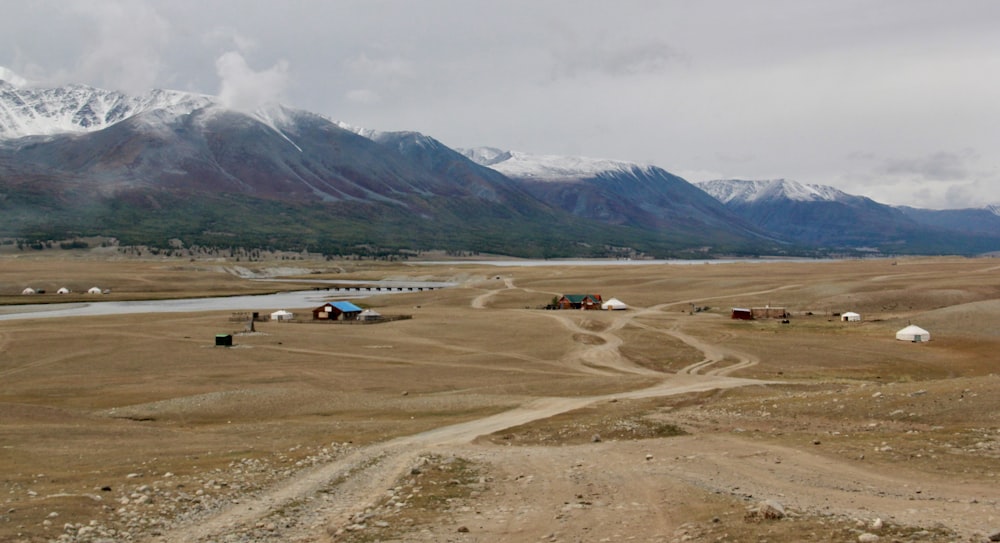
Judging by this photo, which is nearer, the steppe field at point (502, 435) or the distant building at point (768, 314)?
the steppe field at point (502, 435)

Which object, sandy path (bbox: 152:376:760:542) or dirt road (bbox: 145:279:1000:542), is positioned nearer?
dirt road (bbox: 145:279:1000:542)

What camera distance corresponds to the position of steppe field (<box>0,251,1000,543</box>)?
59.6 feet

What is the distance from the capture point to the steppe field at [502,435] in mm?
18156

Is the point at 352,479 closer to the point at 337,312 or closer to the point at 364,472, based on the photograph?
the point at 364,472

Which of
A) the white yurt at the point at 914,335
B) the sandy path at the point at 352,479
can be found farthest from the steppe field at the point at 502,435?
the white yurt at the point at 914,335

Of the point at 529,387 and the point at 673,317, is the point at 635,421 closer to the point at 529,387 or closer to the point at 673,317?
the point at 529,387

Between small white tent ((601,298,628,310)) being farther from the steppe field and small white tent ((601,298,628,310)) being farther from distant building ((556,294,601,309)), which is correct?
the steppe field

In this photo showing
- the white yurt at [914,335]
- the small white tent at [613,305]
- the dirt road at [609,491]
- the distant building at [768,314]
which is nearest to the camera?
the dirt road at [609,491]

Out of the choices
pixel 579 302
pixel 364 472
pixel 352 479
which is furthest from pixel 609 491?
pixel 579 302

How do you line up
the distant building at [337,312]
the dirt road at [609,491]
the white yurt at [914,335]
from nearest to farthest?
the dirt road at [609,491] → the white yurt at [914,335] → the distant building at [337,312]

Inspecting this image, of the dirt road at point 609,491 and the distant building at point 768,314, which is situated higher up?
the dirt road at point 609,491

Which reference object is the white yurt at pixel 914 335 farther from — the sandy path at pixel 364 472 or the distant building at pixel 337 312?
the distant building at pixel 337 312

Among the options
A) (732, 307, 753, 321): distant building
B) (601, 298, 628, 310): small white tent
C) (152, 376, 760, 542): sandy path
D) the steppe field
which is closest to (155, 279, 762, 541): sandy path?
(152, 376, 760, 542): sandy path

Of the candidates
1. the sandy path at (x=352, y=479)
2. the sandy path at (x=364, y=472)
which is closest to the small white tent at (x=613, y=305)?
the sandy path at (x=364, y=472)
